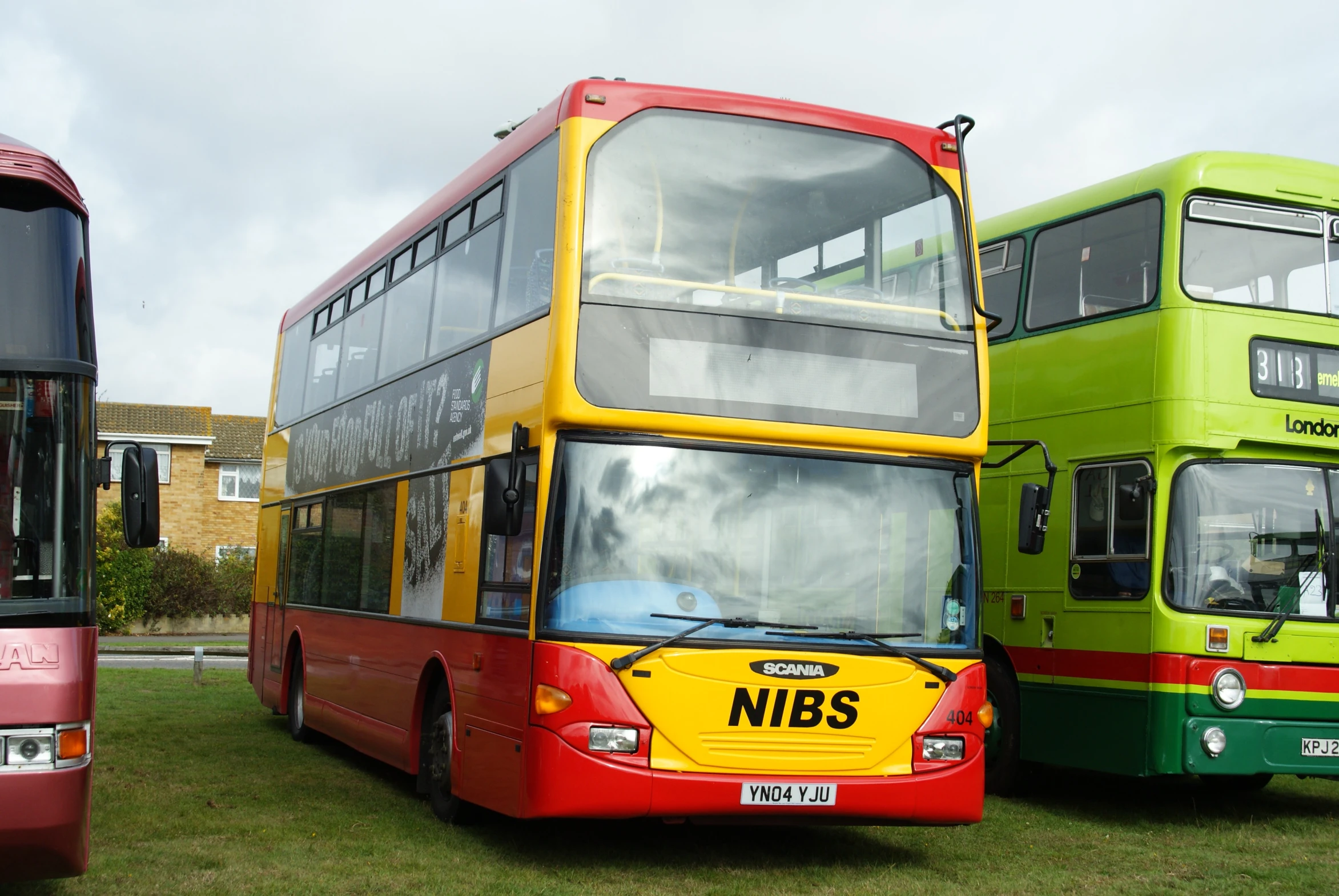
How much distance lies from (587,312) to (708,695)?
7.09ft

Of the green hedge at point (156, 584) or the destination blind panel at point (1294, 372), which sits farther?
the green hedge at point (156, 584)

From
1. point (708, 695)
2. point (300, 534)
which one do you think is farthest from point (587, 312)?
point (300, 534)

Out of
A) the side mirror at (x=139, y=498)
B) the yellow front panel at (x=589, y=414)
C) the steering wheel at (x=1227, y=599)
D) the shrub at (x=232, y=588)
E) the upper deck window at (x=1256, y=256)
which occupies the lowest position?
the shrub at (x=232, y=588)

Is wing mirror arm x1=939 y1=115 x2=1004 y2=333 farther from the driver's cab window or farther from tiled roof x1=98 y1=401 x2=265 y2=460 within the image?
tiled roof x1=98 y1=401 x2=265 y2=460

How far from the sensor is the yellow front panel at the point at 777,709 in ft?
25.6

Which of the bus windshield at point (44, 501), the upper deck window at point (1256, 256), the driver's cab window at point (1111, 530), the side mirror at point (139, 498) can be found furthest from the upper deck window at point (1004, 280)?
the bus windshield at point (44, 501)

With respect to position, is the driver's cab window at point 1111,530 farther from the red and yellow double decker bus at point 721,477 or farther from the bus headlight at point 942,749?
the bus headlight at point 942,749

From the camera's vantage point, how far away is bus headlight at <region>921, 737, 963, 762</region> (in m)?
8.34

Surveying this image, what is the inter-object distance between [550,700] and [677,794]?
2.72 ft

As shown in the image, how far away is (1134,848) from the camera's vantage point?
948cm

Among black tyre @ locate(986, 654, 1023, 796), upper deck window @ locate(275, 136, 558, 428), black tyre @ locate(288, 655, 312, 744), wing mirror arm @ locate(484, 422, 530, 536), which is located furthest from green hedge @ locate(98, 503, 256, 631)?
wing mirror arm @ locate(484, 422, 530, 536)

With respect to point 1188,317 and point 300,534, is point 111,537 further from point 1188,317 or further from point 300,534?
point 1188,317

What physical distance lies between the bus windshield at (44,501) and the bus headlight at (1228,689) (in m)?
7.35

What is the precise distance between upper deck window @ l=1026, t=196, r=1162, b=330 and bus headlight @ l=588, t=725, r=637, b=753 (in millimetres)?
5338
